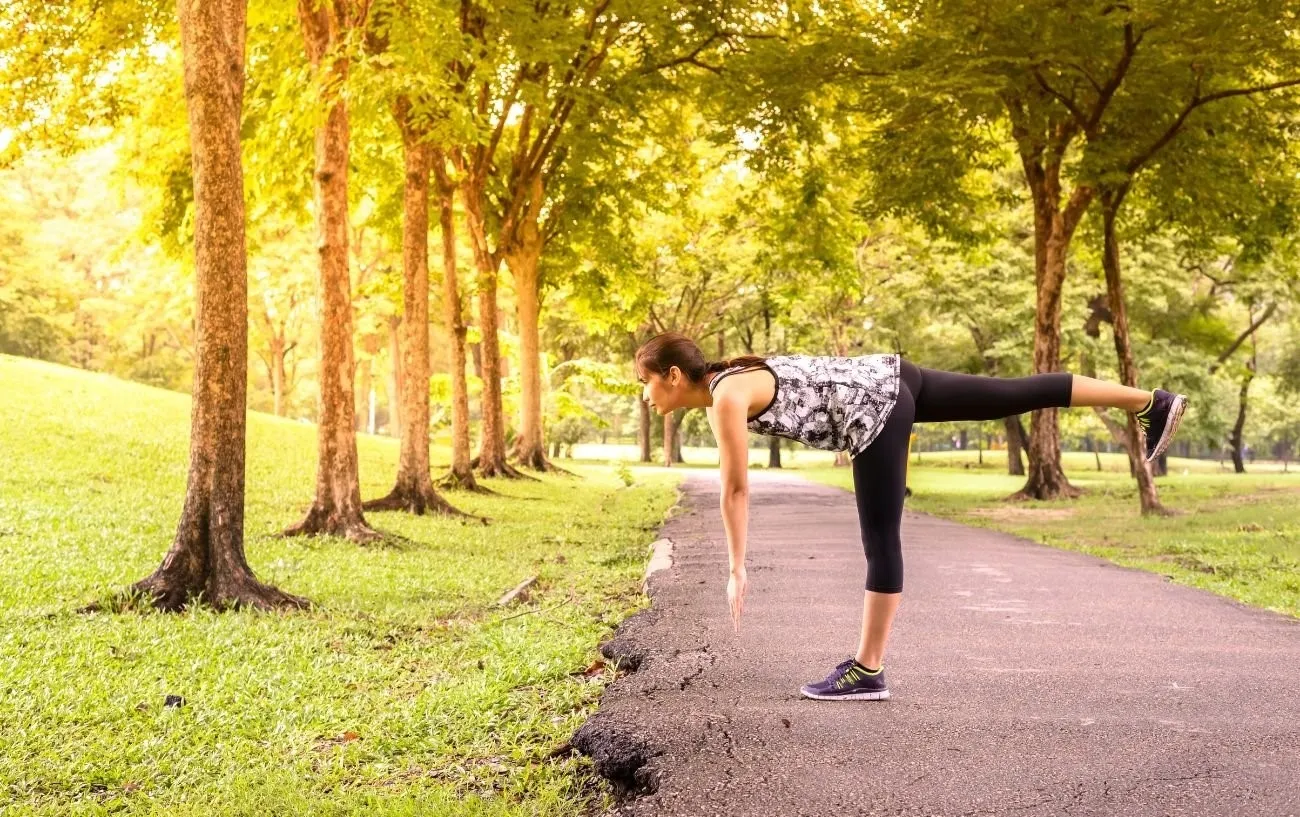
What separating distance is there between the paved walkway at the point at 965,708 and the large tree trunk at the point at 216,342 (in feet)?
10.3

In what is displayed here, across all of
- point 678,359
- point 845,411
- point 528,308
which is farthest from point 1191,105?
point 528,308

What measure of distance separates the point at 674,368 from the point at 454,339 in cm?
1675

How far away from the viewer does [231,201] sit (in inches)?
314

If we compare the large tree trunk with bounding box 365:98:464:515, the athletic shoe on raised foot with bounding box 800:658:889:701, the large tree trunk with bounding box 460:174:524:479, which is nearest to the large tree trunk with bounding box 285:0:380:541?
the large tree trunk with bounding box 365:98:464:515

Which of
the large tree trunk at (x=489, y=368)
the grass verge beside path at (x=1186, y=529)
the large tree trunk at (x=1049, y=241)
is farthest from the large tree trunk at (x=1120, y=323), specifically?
the large tree trunk at (x=489, y=368)

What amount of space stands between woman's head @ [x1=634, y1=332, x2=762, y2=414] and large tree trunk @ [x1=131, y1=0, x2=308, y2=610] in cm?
421

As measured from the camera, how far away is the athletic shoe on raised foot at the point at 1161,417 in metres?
5.39

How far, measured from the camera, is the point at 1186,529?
49.6 ft

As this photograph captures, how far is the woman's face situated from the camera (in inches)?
176

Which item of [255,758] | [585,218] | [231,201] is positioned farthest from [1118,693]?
[585,218]

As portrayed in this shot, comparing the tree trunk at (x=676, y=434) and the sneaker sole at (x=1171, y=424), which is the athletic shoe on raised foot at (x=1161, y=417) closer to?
the sneaker sole at (x=1171, y=424)

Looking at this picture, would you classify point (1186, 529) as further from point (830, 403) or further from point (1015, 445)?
point (1015, 445)

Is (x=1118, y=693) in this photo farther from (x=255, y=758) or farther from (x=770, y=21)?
(x=770, y=21)

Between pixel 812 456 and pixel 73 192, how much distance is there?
159 ft
